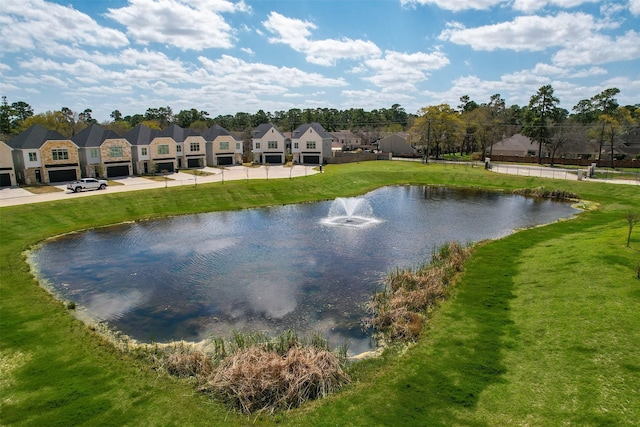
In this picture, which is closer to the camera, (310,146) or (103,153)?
(103,153)

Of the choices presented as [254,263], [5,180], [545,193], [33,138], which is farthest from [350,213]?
[5,180]

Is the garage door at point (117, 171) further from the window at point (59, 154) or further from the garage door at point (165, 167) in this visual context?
the window at point (59, 154)

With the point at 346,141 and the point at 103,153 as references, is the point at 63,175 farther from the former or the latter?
the point at 346,141

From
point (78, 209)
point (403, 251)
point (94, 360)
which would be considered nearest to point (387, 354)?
point (94, 360)

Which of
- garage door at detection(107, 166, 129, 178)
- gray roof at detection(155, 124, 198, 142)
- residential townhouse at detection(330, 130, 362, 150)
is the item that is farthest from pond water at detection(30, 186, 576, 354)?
residential townhouse at detection(330, 130, 362, 150)

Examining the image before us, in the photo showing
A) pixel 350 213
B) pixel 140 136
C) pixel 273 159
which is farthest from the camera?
pixel 273 159

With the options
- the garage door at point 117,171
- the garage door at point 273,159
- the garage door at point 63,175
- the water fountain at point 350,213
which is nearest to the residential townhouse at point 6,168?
the garage door at point 63,175

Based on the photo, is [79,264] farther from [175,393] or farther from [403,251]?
[403,251]
